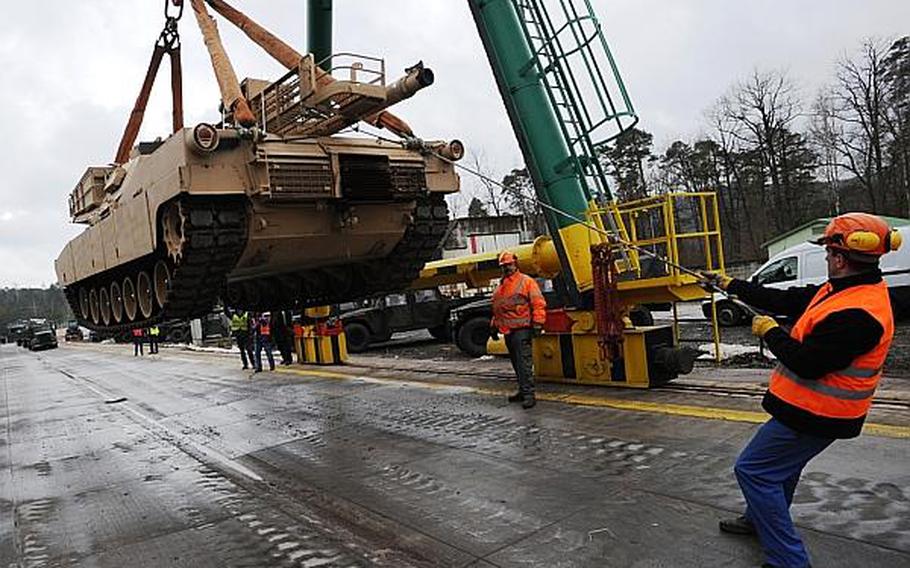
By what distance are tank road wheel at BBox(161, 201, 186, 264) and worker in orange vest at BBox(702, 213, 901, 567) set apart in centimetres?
476

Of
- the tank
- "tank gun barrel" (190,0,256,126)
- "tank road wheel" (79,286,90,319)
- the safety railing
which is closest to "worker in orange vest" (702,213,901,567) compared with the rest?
the safety railing

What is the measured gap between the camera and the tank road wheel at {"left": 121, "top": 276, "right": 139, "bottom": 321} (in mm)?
8227

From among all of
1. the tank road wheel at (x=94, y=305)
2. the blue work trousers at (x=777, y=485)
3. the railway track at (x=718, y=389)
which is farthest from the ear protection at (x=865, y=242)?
the tank road wheel at (x=94, y=305)

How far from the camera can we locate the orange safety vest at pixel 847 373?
2.87m

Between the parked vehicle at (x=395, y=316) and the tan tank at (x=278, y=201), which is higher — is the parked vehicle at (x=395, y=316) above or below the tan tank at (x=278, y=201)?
below

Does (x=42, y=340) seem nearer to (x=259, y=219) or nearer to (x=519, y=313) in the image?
(x=259, y=219)

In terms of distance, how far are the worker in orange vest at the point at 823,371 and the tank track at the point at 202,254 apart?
14.5 ft

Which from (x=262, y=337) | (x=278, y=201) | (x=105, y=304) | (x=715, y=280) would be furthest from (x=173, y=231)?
(x=262, y=337)

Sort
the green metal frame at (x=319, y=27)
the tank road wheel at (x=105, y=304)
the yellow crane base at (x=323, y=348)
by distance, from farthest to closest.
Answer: the yellow crane base at (x=323, y=348), the tank road wheel at (x=105, y=304), the green metal frame at (x=319, y=27)

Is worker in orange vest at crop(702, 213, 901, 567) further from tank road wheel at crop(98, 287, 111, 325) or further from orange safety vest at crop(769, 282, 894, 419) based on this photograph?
tank road wheel at crop(98, 287, 111, 325)

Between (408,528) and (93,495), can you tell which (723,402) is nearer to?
(408,528)

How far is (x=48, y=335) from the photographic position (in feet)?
142

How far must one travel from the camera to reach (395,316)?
55.6ft

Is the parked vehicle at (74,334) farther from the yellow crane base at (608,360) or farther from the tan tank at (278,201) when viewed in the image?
the yellow crane base at (608,360)
